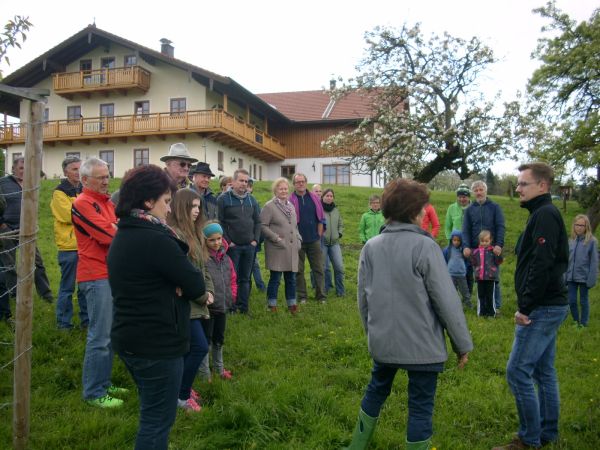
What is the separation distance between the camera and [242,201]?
743 centimetres

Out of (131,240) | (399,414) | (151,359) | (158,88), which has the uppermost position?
(158,88)

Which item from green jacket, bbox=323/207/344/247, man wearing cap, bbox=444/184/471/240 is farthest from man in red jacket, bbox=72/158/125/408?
man wearing cap, bbox=444/184/471/240

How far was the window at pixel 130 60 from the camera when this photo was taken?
31516 millimetres

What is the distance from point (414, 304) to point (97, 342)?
2.72 m

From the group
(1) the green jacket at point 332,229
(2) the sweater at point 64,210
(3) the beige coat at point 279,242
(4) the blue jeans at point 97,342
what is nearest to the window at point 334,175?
(1) the green jacket at point 332,229

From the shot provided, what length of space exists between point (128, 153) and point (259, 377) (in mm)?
29545

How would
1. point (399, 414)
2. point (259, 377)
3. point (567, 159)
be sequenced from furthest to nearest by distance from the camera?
point (567, 159)
point (259, 377)
point (399, 414)

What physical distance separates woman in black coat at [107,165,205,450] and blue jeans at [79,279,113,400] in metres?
1.62

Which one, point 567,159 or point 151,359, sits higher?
point 567,159

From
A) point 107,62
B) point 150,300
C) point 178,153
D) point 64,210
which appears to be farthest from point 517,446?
point 107,62

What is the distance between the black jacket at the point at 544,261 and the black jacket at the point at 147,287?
91.9 inches

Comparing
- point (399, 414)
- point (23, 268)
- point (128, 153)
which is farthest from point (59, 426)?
point (128, 153)

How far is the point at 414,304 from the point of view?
3160 mm

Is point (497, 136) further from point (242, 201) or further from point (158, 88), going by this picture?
point (158, 88)
